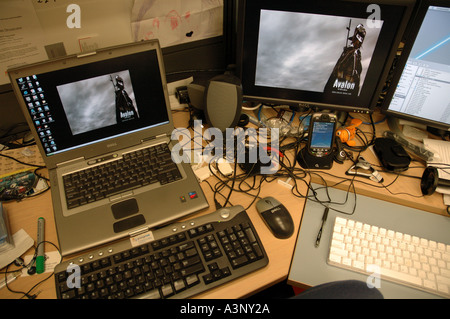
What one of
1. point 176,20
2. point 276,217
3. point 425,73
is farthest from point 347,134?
point 176,20

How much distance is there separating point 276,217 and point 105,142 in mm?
539

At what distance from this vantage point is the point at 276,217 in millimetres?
863

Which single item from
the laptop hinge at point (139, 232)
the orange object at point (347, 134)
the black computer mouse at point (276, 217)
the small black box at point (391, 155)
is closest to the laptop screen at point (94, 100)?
the laptop hinge at point (139, 232)

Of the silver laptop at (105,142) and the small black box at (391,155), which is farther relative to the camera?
the small black box at (391,155)

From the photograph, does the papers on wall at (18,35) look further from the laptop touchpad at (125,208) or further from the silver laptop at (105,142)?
the laptop touchpad at (125,208)

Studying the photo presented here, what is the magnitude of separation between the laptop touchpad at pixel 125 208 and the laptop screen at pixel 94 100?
21 cm

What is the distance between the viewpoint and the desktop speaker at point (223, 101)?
1005mm

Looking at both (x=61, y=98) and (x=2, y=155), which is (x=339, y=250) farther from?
(x=2, y=155)

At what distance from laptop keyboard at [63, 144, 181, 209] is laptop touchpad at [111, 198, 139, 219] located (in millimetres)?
40

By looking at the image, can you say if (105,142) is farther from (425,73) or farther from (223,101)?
(425,73)

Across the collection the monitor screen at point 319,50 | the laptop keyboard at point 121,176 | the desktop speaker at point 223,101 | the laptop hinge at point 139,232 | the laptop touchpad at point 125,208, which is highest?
the monitor screen at point 319,50

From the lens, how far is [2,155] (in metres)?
1.02

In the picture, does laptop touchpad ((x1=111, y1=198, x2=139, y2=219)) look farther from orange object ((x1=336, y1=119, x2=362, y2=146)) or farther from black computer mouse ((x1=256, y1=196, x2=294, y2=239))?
orange object ((x1=336, y1=119, x2=362, y2=146))

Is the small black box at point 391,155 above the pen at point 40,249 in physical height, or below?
above
